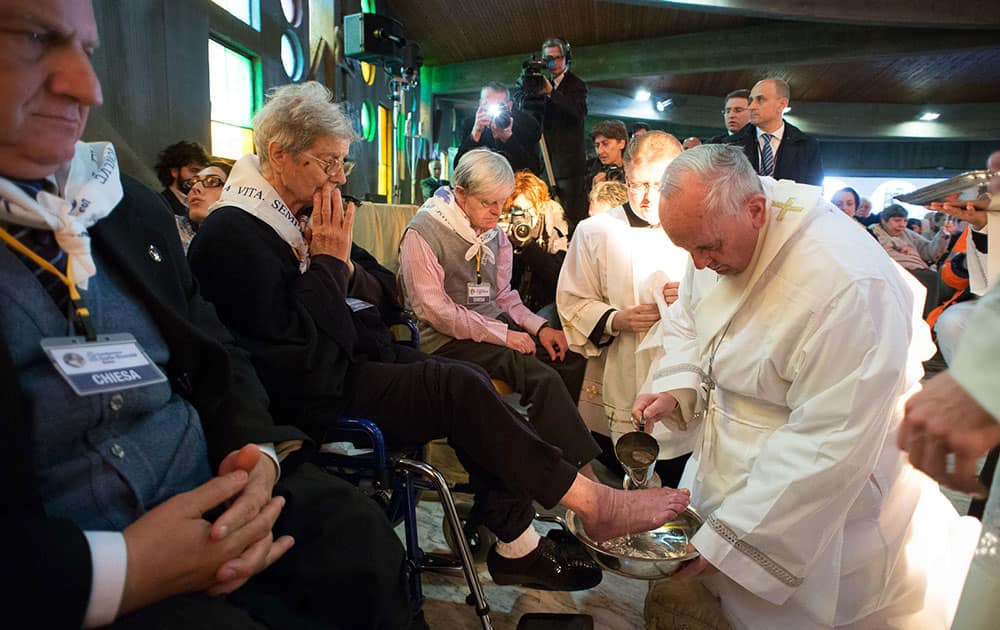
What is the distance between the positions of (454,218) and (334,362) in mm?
1311

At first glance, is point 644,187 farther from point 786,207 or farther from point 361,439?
point 361,439

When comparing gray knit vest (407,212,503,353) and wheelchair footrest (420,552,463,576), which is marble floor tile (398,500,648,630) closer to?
wheelchair footrest (420,552,463,576)

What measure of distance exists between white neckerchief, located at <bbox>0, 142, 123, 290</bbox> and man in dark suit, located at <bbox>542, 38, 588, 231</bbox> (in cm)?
412

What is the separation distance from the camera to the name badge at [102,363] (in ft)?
2.77

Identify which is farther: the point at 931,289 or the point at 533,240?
the point at 931,289

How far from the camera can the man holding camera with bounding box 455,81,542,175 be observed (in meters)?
4.29

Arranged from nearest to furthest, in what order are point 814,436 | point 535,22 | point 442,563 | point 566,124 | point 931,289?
point 814,436 → point 442,563 → point 931,289 → point 566,124 → point 535,22

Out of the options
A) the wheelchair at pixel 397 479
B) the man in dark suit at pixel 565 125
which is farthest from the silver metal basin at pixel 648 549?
the man in dark suit at pixel 565 125

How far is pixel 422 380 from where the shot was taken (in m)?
1.73

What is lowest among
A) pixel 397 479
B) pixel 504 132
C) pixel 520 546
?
pixel 520 546

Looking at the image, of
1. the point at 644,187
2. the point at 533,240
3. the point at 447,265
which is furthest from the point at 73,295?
the point at 533,240

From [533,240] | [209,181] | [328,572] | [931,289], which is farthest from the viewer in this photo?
[931,289]

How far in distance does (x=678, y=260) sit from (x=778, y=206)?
1.13m

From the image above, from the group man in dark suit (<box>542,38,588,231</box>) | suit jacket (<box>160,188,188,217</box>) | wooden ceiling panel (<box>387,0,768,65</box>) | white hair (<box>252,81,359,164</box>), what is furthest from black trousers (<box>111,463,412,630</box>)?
wooden ceiling panel (<box>387,0,768,65</box>)
